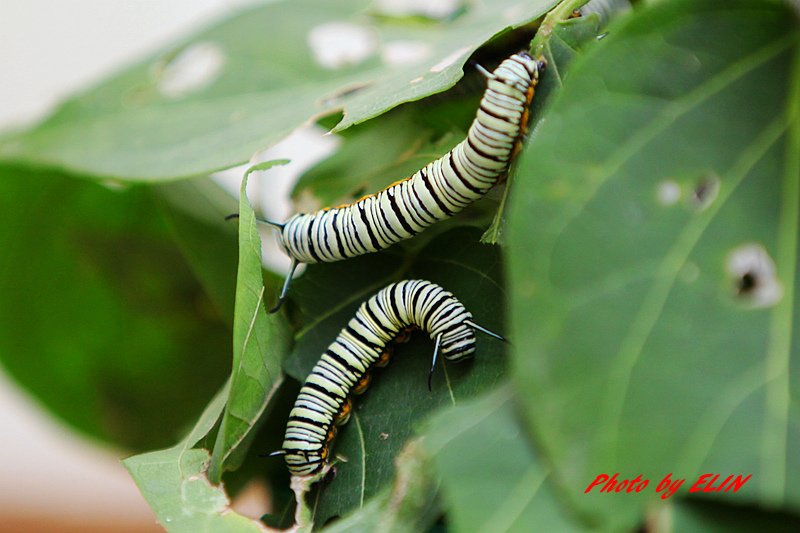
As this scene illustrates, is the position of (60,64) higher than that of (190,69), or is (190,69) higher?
(190,69)

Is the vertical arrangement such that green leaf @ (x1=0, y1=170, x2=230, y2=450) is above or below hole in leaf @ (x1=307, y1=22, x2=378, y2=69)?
below

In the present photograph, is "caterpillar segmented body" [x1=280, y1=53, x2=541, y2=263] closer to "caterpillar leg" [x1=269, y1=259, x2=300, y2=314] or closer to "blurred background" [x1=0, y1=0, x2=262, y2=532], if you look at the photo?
"caterpillar leg" [x1=269, y1=259, x2=300, y2=314]

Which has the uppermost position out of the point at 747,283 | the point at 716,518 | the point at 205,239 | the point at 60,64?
the point at 747,283

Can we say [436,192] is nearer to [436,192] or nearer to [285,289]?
[436,192]

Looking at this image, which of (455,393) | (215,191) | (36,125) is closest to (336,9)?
(215,191)

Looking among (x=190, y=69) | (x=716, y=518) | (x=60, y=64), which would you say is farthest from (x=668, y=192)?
(x=60, y=64)

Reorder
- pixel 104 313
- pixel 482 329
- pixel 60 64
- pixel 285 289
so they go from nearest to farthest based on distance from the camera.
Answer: pixel 482 329, pixel 285 289, pixel 104 313, pixel 60 64

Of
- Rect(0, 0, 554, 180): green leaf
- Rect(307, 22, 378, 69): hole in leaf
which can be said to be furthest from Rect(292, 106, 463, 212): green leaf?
Rect(307, 22, 378, 69): hole in leaf
